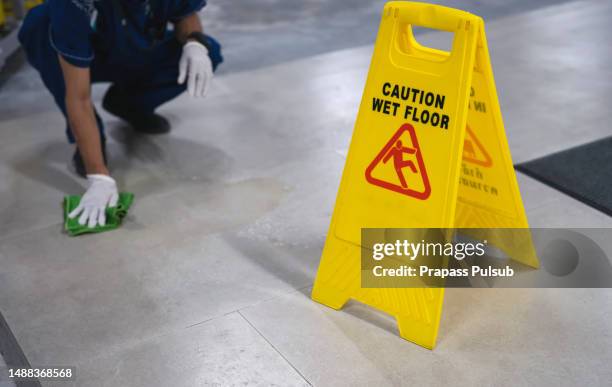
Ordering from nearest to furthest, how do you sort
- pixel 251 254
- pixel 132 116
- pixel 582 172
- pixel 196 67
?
pixel 251 254, pixel 582 172, pixel 196 67, pixel 132 116

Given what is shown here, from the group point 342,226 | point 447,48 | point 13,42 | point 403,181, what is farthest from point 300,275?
point 13,42

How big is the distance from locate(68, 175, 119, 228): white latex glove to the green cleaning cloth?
0.02m

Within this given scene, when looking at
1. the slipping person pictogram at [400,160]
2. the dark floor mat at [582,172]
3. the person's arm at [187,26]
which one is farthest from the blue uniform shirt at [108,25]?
the dark floor mat at [582,172]

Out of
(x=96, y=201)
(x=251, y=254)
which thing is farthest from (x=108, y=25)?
(x=251, y=254)

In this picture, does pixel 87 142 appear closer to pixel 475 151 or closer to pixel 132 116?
pixel 132 116

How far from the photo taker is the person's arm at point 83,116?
291 cm

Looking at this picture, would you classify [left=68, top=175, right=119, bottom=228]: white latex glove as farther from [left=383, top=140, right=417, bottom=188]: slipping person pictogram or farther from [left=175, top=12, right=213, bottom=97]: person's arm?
[left=383, top=140, right=417, bottom=188]: slipping person pictogram

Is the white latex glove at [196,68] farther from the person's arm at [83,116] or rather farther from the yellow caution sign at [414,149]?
the yellow caution sign at [414,149]

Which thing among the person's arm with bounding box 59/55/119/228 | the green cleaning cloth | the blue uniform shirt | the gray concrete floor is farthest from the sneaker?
the green cleaning cloth

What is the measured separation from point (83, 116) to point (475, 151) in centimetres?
151

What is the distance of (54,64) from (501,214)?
1941mm

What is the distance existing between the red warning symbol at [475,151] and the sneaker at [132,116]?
1740 millimetres

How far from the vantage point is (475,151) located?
2299 mm

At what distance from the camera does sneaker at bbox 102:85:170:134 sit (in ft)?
11.8
